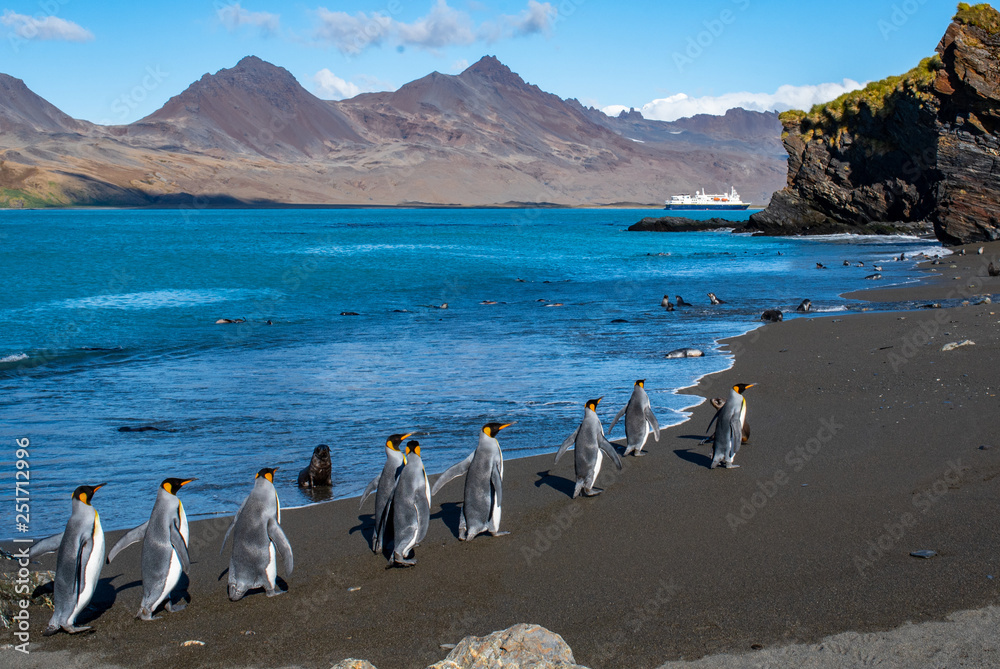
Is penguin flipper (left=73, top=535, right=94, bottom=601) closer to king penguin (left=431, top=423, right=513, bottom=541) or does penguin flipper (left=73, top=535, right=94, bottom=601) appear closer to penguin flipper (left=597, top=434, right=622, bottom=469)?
king penguin (left=431, top=423, right=513, bottom=541)

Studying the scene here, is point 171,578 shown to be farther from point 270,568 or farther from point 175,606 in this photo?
point 270,568

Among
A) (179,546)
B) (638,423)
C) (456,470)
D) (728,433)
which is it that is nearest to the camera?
(179,546)

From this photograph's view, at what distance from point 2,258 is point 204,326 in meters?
39.8

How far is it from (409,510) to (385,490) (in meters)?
0.40

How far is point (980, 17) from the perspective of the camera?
3903 centimetres

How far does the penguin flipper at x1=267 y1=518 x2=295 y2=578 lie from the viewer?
5.77 m

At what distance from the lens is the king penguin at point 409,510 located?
20.3 ft

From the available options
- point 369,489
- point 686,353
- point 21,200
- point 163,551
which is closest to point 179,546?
point 163,551

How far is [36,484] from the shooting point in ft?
27.9

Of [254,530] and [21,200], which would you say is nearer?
[254,530]

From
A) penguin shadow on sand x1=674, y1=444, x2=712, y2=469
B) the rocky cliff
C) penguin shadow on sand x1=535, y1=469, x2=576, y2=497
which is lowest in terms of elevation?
penguin shadow on sand x1=535, y1=469, x2=576, y2=497

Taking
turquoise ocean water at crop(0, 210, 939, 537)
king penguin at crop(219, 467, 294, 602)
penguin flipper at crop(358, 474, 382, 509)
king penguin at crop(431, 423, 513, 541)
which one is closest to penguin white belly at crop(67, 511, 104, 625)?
king penguin at crop(219, 467, 294, 602)

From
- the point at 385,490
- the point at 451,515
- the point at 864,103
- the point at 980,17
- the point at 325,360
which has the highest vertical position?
the point at 980,17

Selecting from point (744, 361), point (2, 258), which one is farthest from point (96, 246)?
point (744, 361)
